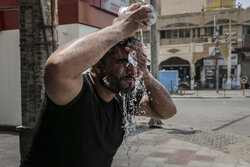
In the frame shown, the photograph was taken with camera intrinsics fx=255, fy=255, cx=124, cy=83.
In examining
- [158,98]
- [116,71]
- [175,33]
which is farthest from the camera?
[175,33]

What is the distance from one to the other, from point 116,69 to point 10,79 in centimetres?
629

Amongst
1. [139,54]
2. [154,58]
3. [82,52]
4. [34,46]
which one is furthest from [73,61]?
[154,58]

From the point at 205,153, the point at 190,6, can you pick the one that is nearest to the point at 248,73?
the point at 190,6

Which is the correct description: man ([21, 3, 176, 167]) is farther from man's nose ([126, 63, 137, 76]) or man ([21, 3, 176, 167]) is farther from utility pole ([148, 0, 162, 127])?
utility pole ([148, 0, 162, 127])

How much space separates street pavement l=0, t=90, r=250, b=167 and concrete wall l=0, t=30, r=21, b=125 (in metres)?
0.52

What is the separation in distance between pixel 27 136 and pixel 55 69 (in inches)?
109

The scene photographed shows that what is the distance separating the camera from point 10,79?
696 cm

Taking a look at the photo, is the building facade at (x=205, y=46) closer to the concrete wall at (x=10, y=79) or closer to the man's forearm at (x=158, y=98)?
the concrete wall at (x=10, y=79)

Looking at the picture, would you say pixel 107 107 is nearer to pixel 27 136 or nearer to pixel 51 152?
pixel 51 152

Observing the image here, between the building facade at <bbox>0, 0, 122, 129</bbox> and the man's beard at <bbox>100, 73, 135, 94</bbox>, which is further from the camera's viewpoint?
the building facade at <bbox>0, 0, 122, 129</bbox>

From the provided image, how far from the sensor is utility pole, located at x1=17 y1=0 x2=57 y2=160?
3.34 m

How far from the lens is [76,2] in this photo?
541cm

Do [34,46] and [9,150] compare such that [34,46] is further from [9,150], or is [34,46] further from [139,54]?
[9,150]

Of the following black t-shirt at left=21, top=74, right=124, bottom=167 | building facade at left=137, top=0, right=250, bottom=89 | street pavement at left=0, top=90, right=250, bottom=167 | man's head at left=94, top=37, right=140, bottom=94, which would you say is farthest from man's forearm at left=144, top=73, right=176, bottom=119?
building facade at left=137, top=0, right=250, bottom=89
